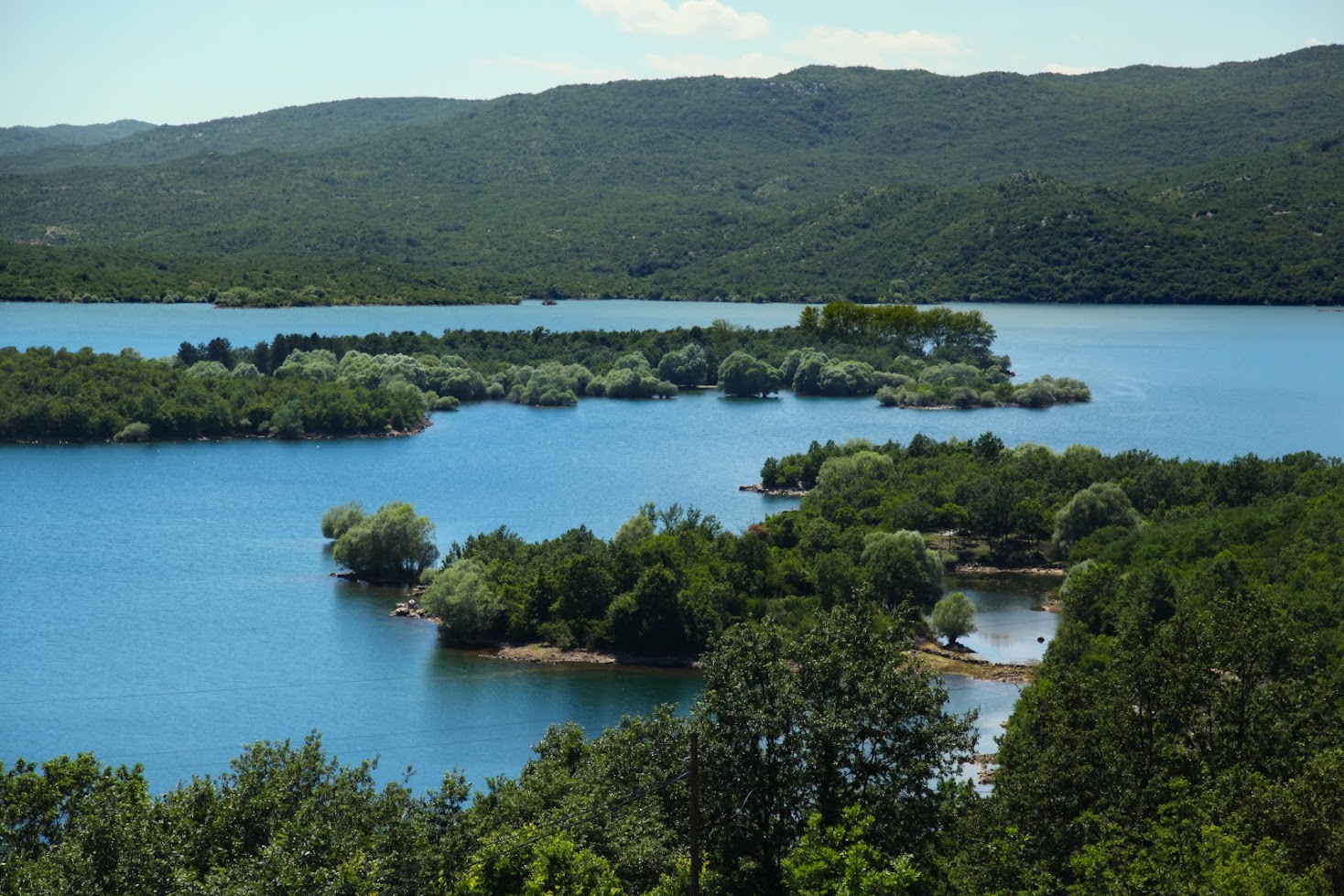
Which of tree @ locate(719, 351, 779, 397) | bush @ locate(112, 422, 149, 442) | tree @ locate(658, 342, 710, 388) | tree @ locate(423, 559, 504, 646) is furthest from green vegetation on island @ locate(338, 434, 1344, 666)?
tree @ locate(658, 342, 710, 388)

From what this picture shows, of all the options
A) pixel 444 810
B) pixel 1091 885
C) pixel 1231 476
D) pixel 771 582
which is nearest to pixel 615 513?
pixel 771 582

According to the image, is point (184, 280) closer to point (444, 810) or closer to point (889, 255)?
point (889, 255)

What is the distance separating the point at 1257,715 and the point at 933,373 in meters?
73.0

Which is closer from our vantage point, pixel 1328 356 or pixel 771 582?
pixel 771 582

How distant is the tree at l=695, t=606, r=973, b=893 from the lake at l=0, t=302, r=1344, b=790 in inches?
473

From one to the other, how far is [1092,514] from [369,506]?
972 inches

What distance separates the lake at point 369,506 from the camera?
3362cm

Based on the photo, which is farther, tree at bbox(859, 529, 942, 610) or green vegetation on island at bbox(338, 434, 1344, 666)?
tree at bbox(859, 529, 942, 610)

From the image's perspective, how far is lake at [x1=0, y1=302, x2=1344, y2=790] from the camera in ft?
110

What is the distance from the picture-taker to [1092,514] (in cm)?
4712

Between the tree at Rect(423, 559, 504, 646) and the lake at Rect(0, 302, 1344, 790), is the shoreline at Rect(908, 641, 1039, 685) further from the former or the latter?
the tree at Rect(423, 559, 504, 646)

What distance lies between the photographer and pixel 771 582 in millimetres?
40719

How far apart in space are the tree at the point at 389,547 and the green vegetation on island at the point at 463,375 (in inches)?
1213

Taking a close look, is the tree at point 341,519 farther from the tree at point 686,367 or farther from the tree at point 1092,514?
the tree at point 686,367
